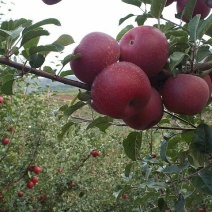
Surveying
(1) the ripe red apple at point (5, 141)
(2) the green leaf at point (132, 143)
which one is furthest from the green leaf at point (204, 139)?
(1) the ripe red apple at point (5, 141)

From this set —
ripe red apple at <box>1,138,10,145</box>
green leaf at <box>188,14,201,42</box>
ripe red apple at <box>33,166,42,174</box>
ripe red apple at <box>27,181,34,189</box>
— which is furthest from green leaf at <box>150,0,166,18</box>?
ripe red apple at <box>27,181,34,189</box>

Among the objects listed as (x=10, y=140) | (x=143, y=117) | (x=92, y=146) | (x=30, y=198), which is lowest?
(x=30, y=198)

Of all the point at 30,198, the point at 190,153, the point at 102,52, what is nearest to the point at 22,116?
the point at 30,198

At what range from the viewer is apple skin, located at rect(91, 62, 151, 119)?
602mm

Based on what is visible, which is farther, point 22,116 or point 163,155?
point 22,116

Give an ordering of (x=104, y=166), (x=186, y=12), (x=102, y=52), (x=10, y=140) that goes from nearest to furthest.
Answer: (x=102, y=52) → (x=186, y=12) → (x=10, y=140) → (x=104, y=166)

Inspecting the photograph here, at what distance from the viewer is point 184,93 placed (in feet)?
2.15

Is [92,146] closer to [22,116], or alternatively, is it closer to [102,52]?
[22,116]

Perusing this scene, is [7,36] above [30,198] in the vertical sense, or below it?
above

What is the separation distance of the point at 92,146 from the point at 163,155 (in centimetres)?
236

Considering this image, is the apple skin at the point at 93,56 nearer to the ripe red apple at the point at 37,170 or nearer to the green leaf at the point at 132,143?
the green leaf at the point at 132,143

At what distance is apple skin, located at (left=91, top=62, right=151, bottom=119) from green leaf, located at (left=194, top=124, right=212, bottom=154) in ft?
0.93

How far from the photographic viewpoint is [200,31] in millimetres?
687

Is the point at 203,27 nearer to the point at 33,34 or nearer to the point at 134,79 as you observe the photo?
the point at 134,79
